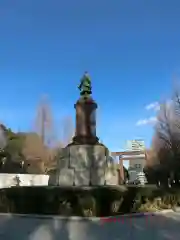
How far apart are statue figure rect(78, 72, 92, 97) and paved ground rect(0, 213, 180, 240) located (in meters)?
7.04

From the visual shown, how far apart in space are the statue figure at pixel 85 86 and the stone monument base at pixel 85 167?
113 inches

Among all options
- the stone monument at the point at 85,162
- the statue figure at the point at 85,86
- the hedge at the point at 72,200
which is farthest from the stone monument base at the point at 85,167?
the statue figure at the point at 85,86

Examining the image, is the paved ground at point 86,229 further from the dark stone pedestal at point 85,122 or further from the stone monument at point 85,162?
the dark stone pedestal at point 85,122

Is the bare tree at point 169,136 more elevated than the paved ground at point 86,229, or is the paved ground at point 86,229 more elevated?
the bare tree at point 169,136

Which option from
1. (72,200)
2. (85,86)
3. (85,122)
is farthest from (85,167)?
(85,86)

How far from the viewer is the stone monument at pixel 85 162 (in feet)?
48.2

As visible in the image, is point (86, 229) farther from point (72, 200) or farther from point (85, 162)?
point (85, 162)

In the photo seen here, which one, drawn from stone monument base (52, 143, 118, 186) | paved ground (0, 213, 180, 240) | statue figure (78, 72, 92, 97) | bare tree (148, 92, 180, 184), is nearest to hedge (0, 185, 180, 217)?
paved ground (0, 213, 180, 240)

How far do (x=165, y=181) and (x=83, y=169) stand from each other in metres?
18.7

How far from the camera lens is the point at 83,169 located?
48.4 ft

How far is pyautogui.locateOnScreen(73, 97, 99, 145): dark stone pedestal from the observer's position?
1563 cm

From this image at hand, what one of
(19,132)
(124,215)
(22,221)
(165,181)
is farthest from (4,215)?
(19,132)

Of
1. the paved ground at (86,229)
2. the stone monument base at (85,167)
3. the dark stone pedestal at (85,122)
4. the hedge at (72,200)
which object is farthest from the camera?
the dark stone pedestal at (85,122)

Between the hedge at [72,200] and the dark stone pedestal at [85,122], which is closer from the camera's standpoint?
the hedge at [72,200]
